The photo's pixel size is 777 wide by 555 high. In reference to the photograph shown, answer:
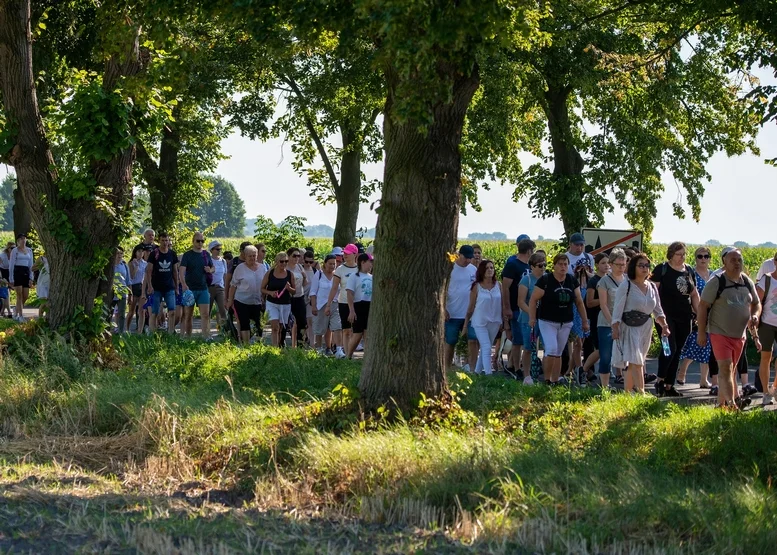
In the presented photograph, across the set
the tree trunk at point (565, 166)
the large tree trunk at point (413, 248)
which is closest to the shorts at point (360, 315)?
the large tree trunk at point (413, 248)

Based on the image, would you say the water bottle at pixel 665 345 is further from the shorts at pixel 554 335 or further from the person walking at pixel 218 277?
the person walking at pixel 218 277

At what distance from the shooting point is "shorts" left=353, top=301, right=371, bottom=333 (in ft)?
52.3

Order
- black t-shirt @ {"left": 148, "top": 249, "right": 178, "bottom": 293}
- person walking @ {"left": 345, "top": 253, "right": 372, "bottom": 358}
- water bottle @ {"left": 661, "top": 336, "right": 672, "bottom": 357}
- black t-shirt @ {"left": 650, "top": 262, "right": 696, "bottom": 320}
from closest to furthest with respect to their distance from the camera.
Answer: water bottle @ {"left": 661, "top": 336, "right": 672, "bottom": 357}
black t-shirt @ {"left": 650, "top": 262, "right": 696, "bottom": 320}
person walking @ {"left": 345, "top": 253, "right": 372, "bottom": 358}
black t-shirt @ {"left": 148, "top": 249, "right": 178, "bottom": 293}

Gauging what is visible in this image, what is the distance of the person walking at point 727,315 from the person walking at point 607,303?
1553 millimetres

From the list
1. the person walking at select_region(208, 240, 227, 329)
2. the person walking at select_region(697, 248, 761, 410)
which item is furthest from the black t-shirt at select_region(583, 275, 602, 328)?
the person walking at select_region(208, 240, 227, 329)

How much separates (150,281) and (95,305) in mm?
4510

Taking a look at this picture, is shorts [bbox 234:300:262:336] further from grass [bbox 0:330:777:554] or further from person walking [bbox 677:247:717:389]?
person walking [bbox 677:247:717:389]

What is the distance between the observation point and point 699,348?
1376cm

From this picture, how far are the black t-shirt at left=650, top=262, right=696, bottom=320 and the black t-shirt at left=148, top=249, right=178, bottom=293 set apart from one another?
883cm

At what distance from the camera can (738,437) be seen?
9172 millimetres

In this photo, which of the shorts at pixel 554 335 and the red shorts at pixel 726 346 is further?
the shorts at pixel 554 335

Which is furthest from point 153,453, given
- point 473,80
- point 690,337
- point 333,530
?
point 690,337

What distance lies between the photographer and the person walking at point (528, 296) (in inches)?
546

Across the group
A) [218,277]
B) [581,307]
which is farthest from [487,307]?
[218,277]
